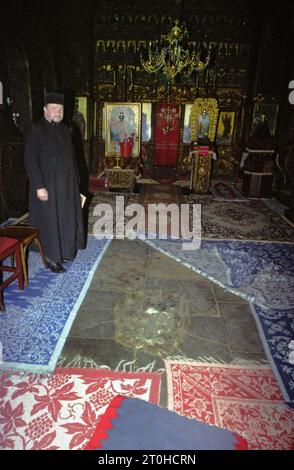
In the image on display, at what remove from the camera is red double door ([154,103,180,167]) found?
35.0 feet

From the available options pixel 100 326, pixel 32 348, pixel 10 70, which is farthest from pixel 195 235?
pixel 10 70

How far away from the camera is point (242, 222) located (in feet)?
20.7

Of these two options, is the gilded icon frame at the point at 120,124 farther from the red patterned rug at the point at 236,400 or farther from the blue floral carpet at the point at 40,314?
the red patterned rug at the point at 236,400

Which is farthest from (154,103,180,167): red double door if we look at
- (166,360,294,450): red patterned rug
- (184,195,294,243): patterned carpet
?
(166,360,294,450): red patterned rug

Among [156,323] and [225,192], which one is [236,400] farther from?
[225,192]

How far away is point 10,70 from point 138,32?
5136 millimetres

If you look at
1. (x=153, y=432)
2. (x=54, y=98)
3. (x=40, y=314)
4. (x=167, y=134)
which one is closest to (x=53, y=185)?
(x=54, y=98)

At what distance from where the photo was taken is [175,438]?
1.98 meters

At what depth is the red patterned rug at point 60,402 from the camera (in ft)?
6.47

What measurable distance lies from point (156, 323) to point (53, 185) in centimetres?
185

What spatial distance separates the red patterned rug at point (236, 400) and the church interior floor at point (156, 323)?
0.11 metres

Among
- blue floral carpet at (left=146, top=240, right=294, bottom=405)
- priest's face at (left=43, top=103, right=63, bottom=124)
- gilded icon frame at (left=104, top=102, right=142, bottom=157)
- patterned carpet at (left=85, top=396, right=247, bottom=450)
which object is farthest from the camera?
gilded icon frame at (left=104, top=102, right=142, bottom=157)

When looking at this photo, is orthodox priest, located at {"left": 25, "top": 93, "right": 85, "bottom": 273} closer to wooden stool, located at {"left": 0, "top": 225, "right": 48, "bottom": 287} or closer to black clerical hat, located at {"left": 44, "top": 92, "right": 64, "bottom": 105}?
black clerical hat, located at {"left": 44, "top": 92, "right": 64, "bottom": 105}

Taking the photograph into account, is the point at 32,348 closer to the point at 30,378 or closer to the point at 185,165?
the point at 30,378
